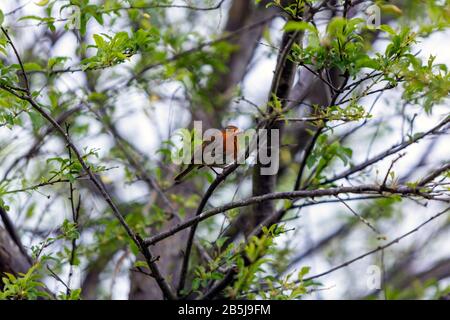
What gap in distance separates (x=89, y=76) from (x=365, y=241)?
3.46 m

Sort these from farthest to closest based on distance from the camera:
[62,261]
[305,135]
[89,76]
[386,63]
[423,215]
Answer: [423,215] < [305,135] < [89,76] < [62,261] < [386,63]

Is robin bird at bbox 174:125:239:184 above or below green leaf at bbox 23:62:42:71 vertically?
below

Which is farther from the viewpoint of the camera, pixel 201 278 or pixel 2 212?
pixel 2 212

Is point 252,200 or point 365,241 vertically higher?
point 365,241

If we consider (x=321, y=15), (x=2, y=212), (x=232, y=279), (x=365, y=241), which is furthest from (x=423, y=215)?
(x=2, y=212)

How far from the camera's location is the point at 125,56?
257 cm

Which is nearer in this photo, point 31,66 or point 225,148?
point 31,66

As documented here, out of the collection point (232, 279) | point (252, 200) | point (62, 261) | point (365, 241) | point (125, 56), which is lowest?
point (232, 279)

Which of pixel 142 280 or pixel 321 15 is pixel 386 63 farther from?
pixel 142 280

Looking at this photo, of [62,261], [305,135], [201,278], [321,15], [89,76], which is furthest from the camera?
[305,135]

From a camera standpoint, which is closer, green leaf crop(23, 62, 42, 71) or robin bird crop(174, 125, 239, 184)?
green leaf crop(23, 62, 42, 71)

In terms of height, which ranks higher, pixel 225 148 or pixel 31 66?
pixel 31 66

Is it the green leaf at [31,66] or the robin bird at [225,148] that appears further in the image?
the robin bird at [225,148]

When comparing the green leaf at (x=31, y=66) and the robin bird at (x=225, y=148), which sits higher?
the green leaf at (x=31, y=66)
